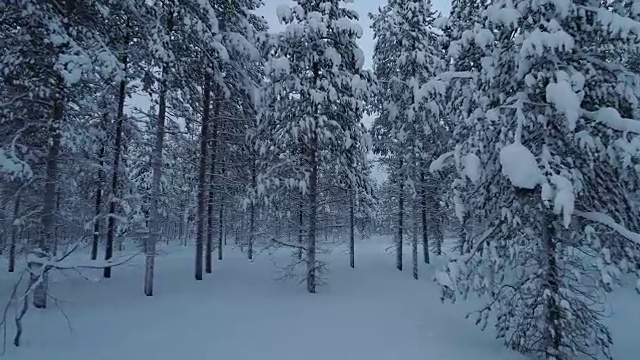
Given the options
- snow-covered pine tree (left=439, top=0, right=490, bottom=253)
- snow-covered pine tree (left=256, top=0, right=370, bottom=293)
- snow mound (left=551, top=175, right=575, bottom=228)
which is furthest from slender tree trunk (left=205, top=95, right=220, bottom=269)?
snow mound (left=551, top=175, right=575, bottom=228)

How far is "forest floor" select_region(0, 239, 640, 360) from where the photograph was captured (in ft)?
24.3

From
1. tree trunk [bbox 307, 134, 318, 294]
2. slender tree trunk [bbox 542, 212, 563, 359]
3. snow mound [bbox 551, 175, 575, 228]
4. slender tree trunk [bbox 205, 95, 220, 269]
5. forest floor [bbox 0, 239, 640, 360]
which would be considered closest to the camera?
snow mound [bbox 551, 175, 575, 228]

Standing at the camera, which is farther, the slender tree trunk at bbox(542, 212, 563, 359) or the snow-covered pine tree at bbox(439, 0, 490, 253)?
the snow-covered pine tree at bbox(439, 0, 490, 253)

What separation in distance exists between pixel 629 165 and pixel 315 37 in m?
9.22

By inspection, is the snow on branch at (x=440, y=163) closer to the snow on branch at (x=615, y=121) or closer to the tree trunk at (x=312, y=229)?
the snow on branch at (x=615, y=121)

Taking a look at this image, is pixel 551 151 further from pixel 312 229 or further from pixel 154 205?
pixel 154 205

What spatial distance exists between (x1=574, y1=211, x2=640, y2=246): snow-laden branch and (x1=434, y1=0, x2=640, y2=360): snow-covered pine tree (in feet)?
0.05

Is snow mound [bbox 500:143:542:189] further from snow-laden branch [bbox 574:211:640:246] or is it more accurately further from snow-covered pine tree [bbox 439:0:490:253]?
snow-covered pine tree [bbox 439:0:490:253]

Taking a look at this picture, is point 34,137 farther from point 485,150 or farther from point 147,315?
Result: point 485,150

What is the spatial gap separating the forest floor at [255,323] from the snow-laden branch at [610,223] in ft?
10.5

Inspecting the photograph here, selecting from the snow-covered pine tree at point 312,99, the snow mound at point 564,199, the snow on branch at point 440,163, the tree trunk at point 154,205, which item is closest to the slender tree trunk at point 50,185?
the tree trunk at point 154,205

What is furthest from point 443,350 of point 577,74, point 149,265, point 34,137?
point 34,137

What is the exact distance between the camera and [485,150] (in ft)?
24.1

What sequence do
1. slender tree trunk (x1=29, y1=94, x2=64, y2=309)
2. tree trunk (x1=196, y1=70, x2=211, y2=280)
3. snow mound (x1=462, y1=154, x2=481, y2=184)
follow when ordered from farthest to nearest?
1. tree trunk (x1=196, y1=70, x2=211, y2=280)
2. slender tree trunk (x1=29, y1=94, x2=64, y2=309)
3. snow mound (x1=462, y1=154, x2=481, y2=184)
